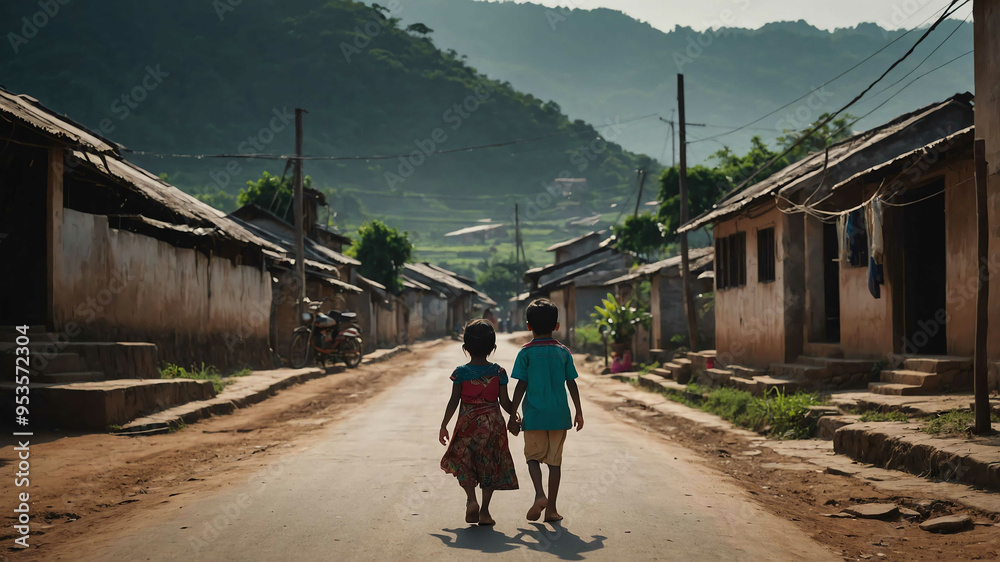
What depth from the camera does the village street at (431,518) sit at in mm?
4586

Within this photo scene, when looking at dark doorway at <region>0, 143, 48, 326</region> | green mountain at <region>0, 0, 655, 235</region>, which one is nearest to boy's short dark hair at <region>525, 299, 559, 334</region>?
dark doorway at <region>0, 143, 48, 326</region>

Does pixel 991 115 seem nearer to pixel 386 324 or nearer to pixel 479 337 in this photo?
pixel 479 337

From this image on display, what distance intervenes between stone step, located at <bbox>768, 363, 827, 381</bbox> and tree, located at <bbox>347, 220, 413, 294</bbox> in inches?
1221

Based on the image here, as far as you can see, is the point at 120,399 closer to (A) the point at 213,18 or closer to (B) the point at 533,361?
(B) the point at 533,361

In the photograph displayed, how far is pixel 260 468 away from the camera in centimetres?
751

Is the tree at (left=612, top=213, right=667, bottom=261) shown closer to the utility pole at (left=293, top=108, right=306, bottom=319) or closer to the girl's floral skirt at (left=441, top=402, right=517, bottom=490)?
the utility pole at (left=293, top=108, right=306, bottom=319)

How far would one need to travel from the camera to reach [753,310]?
16.6 meters

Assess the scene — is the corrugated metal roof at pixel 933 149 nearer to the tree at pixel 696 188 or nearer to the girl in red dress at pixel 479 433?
the girl in red dress at pixel 479 433

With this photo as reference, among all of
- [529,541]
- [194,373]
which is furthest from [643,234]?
[529,541]

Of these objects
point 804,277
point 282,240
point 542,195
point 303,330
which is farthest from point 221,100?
point 804,277

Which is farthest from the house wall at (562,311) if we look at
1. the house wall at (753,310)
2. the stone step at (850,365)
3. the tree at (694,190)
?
the stone step at (850,365)

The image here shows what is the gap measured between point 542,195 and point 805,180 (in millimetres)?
171670

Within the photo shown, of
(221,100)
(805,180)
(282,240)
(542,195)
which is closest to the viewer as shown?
(805,180)

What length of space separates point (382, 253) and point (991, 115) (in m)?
37.5
